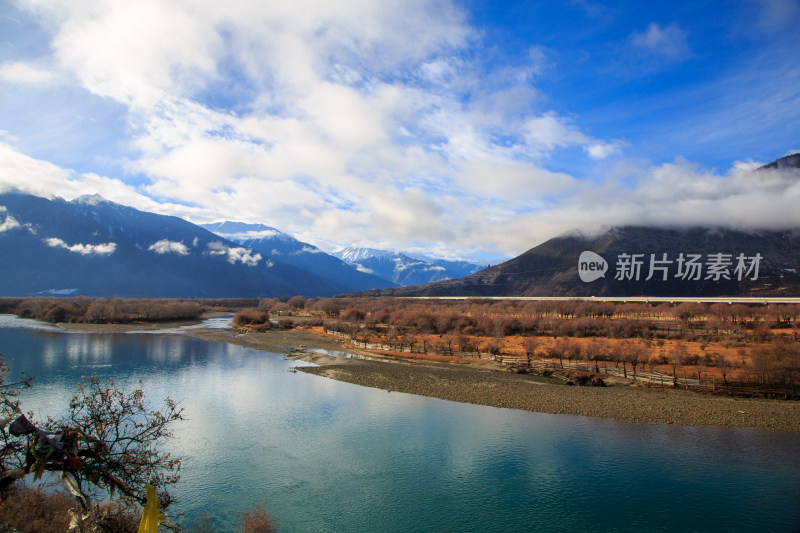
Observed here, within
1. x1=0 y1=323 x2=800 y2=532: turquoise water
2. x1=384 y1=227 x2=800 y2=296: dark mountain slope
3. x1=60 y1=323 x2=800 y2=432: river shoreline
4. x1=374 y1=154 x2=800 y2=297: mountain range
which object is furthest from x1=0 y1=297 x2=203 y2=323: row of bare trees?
x1=384 y1=227 x2=800 y2=296: dark mountain slope

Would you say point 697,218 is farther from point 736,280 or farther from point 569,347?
point 569,347

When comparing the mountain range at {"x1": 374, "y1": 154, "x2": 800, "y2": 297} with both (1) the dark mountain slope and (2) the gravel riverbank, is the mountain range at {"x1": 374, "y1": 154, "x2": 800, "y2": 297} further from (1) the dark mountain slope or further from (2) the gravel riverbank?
(2) the gravel riverbank

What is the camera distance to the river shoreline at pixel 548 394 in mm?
29656

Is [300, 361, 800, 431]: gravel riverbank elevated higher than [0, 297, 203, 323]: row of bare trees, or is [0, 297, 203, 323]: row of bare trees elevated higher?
[0, 297, 203, 323]: row of bare trees

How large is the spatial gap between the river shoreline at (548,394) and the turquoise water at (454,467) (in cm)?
198

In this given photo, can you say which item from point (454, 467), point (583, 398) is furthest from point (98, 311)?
point (583, 398)

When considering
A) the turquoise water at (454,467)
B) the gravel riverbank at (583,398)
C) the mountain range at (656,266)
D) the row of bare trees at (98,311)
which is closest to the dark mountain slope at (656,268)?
the mountain range at (656,266)

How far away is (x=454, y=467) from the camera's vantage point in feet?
70.2

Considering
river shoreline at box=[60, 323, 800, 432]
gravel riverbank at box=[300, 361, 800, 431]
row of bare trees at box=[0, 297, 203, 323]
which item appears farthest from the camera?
row of bare trees at box=[0, 297, 203, 323]

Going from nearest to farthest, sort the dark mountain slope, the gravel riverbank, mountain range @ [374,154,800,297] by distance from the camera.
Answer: the gravel riverbank → the dark mountain slope → mountain range @ [374,154,800,297]

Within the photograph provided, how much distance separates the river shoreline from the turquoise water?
Result: 78.0 inches

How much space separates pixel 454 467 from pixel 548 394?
17.6 meters

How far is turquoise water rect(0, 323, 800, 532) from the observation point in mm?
16969

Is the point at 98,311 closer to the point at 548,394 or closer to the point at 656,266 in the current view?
the point at 548,394
